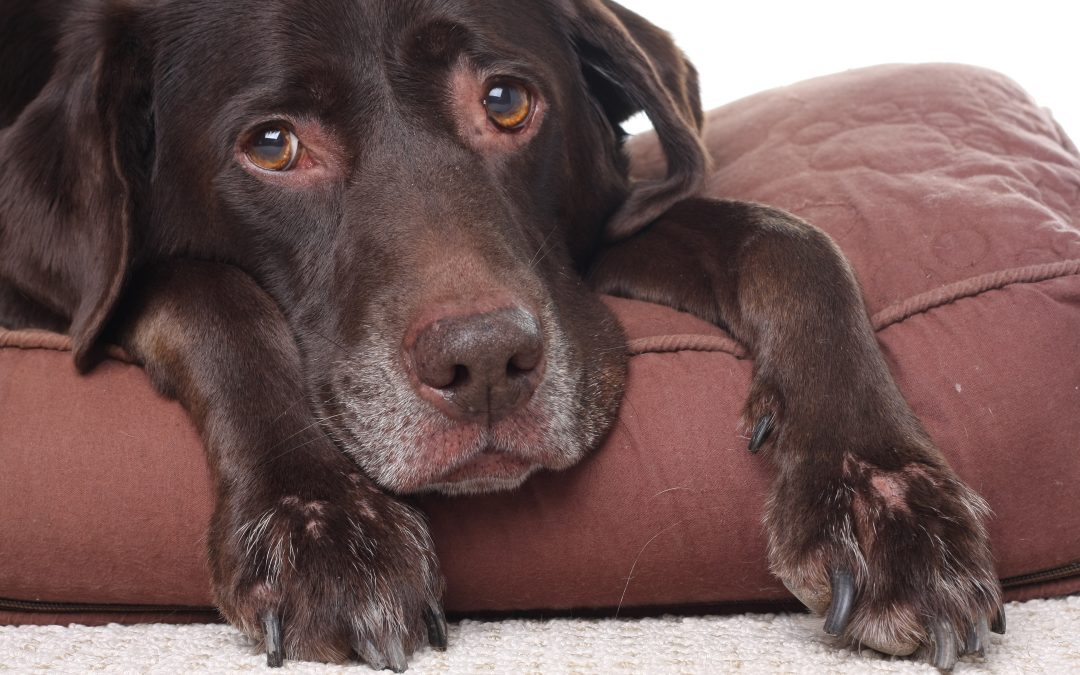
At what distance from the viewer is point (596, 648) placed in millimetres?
1666

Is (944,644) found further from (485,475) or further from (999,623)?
(485,475)

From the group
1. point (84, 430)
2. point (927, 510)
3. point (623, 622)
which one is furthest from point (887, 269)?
point (84, 430)

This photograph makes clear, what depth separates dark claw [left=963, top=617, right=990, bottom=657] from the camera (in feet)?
5.02

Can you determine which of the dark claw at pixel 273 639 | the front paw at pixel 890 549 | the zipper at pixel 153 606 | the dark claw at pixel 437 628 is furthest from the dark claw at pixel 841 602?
the dark claw at pixel 273 639

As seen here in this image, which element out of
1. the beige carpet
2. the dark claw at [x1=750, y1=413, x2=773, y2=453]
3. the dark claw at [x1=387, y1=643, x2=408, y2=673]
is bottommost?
the beige carpet

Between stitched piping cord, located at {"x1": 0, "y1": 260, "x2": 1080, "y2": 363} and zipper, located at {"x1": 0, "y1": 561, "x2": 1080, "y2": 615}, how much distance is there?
444 millimetres

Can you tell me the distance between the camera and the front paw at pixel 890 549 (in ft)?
4.98

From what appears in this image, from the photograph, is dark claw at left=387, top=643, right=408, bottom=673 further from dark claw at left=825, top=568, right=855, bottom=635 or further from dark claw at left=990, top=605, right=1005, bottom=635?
dark claw at left=990, top=605, right=1005, bottom=635

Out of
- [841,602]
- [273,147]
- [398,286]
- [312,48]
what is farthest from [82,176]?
[841,602]

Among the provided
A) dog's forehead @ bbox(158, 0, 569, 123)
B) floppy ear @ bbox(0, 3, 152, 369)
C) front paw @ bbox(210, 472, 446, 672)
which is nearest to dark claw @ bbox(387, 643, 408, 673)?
front paw @ bbox(210, 472, 446, 672)

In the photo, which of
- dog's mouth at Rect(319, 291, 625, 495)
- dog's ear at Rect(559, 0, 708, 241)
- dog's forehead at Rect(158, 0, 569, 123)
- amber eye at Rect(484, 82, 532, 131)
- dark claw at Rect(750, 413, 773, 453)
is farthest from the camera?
dog's ear at Rect(559, 0, 708, 241)

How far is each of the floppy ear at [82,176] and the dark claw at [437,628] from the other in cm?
A: 81

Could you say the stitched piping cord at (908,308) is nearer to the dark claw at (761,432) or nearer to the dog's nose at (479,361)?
the dark claw at (761,432)

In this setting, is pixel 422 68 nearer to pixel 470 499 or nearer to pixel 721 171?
pixel 470 499
